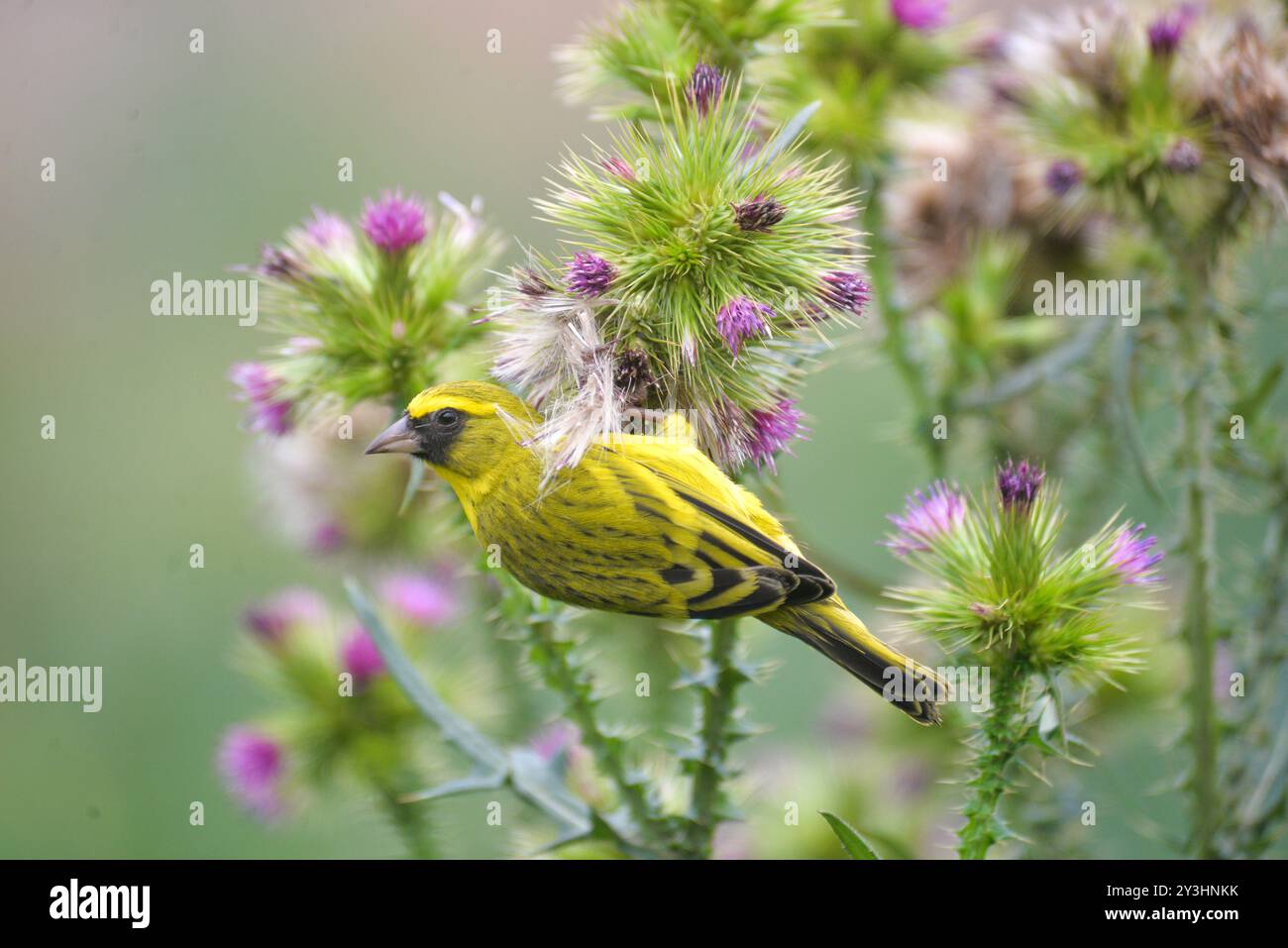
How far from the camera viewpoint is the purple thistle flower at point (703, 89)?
151cm

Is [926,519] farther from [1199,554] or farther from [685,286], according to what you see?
[1199,554]

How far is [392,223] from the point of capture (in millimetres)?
1773

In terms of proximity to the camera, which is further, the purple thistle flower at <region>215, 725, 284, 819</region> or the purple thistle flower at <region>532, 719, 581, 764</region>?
the purple thistle flower at <region>215, 725, 284, 819</region>

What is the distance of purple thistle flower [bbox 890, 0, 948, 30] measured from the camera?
7.16ft

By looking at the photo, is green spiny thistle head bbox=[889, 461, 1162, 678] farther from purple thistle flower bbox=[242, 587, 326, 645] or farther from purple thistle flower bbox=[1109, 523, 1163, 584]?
purple thistle flower bbox=[242, 587, 326, 645]

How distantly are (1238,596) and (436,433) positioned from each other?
133cm

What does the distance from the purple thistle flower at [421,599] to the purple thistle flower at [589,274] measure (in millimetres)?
1053

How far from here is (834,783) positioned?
235cm

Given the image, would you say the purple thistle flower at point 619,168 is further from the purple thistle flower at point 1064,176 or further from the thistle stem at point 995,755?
the purple thistle flower at point 1064,176

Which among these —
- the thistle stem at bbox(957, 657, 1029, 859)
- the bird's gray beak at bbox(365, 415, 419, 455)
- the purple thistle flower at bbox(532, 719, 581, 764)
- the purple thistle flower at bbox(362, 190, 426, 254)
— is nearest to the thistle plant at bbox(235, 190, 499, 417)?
the purple thistle flower at bbox(362, 190, 426, 254)

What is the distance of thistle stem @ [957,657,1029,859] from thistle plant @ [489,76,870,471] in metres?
0.40

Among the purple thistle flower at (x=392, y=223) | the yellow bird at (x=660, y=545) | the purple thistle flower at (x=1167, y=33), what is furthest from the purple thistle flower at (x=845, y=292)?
the purple thistle flower at (x=1167, y=33)

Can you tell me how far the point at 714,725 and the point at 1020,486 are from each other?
0.50 m

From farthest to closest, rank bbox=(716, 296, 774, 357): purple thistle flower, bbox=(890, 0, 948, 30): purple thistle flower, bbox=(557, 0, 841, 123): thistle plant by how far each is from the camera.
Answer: bbox=(890, 0, 948, 30): purple thistle flower → bbox=(557, 0, 841, 123): thistle plant → bbox=(716, 296, 774, 357): purple thistle flower
